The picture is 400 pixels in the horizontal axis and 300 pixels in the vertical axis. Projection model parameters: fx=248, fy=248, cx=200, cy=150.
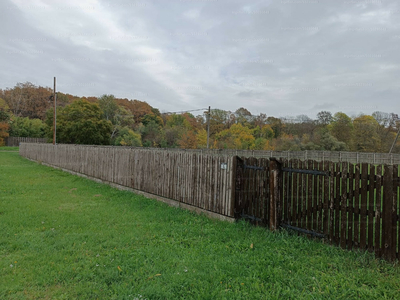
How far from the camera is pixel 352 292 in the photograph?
2670 mm

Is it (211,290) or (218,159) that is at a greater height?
(218,159)

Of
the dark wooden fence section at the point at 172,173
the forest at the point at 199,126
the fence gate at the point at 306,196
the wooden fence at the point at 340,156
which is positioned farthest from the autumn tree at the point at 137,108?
the fence gate at the point at 306,196

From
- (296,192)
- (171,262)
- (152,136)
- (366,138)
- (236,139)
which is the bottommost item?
(171,262)

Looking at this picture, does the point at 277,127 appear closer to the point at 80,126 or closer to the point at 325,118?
the point at 325,118

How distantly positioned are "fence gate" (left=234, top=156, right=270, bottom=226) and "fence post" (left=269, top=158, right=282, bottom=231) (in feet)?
0.56

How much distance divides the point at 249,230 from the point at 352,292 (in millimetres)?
2151

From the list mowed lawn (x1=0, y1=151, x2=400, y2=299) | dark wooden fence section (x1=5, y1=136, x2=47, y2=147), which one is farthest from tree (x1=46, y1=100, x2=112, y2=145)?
mowed lawn (x1=0, y1=151, x2=400, y2=299)

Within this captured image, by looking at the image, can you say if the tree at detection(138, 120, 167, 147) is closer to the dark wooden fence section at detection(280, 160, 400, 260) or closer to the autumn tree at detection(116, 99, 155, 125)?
the autumn tree at detection(116, 99, 155, 125)

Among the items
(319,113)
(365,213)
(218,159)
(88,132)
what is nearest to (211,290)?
(365,213)

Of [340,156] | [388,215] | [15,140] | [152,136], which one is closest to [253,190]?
[388,215]

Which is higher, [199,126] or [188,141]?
[199,126]

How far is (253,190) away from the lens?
5.04m

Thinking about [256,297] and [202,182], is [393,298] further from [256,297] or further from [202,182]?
[202,182]

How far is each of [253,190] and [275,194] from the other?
0.57 metres
